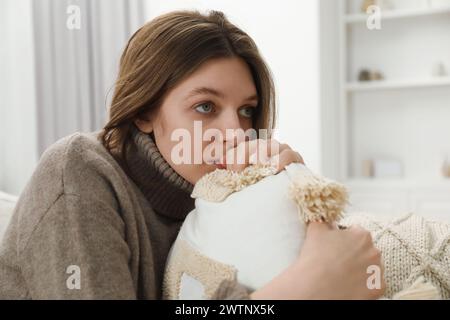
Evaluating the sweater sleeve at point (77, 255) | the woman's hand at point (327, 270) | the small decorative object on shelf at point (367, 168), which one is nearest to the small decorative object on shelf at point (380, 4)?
the small decorative object on shelf at point (367, 168)

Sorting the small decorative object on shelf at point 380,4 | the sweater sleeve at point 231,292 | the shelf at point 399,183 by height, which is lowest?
the shelf at point 399,183

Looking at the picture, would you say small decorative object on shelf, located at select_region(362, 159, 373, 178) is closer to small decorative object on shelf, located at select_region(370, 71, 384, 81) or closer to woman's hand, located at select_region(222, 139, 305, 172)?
small decorative object on shelf, located at select_region(370, 71, 384, 81)

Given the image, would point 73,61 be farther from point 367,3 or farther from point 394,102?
point 394,102

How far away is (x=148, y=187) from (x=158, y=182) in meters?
0.02

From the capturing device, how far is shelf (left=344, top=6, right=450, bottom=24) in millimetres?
3269

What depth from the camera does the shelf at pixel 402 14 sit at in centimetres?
327

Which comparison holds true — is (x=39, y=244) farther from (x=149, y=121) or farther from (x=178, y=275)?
(x=149, y=121)

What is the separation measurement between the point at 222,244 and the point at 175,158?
297 mm

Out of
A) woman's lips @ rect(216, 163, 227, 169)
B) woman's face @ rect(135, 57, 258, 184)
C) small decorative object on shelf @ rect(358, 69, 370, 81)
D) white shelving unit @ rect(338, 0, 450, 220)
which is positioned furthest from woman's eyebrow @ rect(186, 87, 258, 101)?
small decorative object on shelf @ rect(358, 69, 370, 81)

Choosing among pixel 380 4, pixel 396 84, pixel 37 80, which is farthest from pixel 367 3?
pixel 37 80

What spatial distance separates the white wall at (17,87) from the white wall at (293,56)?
3.18 ft

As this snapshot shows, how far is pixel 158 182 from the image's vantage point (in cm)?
100

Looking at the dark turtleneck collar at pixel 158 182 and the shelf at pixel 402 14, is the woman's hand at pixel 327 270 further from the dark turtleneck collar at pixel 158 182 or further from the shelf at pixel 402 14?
the shelf at pixel 402 14

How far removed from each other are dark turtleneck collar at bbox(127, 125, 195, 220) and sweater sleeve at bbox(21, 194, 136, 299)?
8.3 inches
